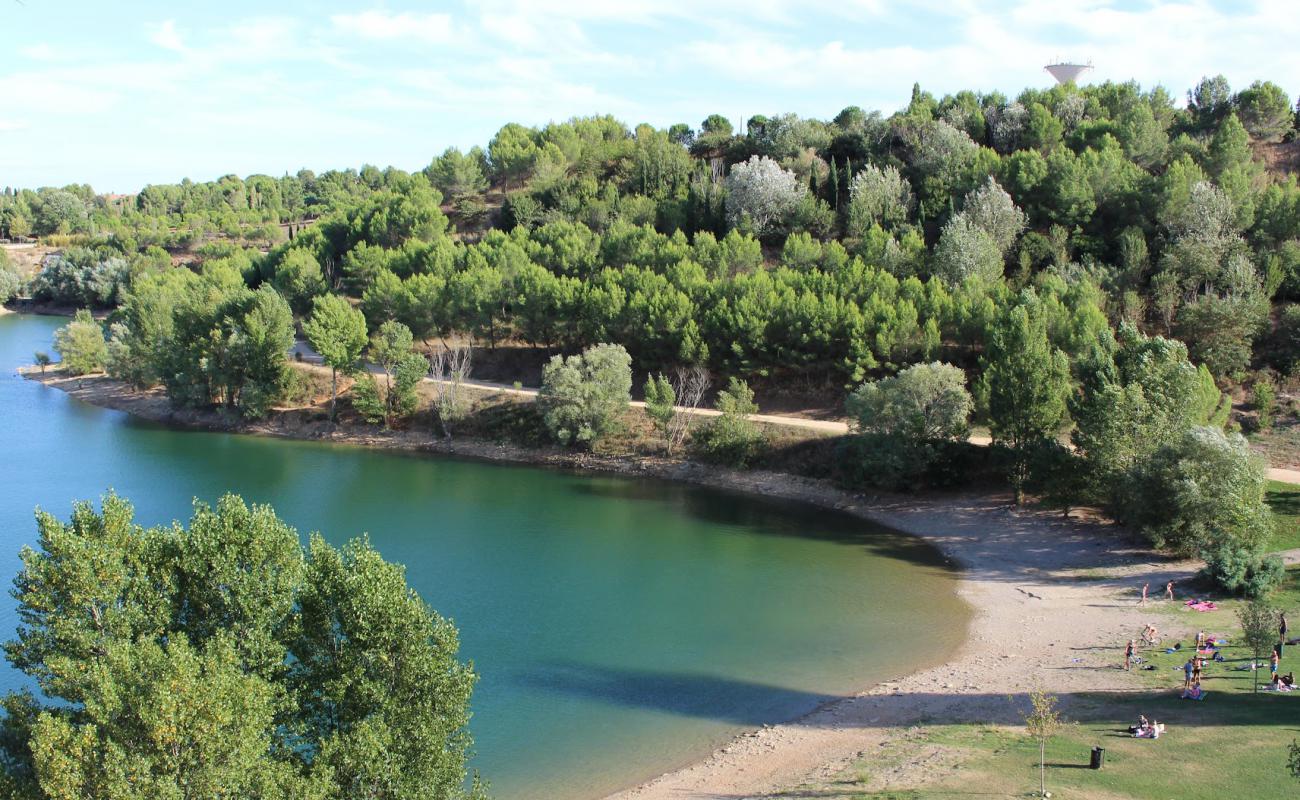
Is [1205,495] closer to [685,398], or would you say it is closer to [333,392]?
[685,398]

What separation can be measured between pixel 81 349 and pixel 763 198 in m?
55.4

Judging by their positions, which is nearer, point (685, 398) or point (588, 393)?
point (588, 393)

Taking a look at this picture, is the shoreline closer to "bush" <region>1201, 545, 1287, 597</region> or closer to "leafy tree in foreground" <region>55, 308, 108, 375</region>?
"bush" <region>1201, 545, 1287, 597</region>

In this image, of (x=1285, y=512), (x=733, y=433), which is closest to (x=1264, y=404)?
(x=1285, y=512)

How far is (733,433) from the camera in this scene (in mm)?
54062

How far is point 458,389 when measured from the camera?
63.5 metres

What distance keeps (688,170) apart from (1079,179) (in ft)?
108

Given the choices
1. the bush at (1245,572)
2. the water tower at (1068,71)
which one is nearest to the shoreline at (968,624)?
the bush at (1245,572)

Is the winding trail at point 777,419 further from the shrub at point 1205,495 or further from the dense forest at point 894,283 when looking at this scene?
the shrub at point 1205,495

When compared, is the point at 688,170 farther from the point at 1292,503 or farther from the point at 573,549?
the point at 1292,503

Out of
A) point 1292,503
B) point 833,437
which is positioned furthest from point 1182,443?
point 833,437

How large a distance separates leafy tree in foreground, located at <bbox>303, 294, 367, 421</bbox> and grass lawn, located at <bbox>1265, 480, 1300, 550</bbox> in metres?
51.0

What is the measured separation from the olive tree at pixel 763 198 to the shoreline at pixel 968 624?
26577mm

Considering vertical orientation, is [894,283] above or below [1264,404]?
above
